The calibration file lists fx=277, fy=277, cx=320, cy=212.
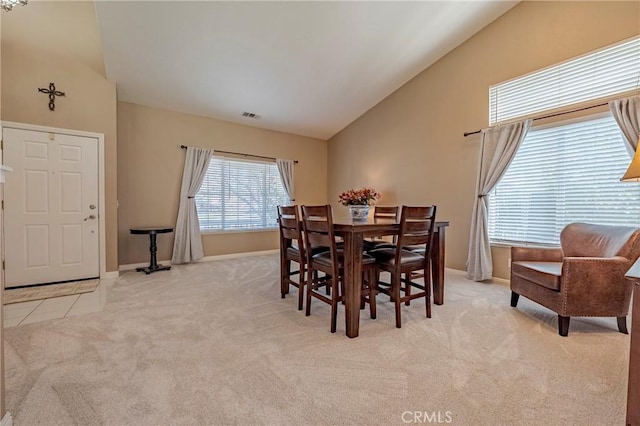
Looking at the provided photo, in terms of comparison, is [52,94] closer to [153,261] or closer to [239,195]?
[153,261]

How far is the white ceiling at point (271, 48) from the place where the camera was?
114 inches

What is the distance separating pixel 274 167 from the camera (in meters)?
5.71

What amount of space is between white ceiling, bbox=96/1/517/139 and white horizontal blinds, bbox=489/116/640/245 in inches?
70.8

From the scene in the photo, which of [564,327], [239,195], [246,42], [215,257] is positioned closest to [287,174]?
[239,195]

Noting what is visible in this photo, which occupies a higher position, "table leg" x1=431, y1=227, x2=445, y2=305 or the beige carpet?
"table leg" x1=431, y1=227, x2=445, y2=305

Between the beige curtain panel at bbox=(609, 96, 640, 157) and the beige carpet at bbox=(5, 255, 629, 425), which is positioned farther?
the beige curtain panel at bbox=(609, 96, 640, 157)

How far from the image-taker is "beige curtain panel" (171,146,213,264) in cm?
453

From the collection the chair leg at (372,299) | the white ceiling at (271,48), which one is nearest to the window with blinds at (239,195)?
the white ceiling at (271,48)

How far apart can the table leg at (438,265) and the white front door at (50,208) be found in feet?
13.8

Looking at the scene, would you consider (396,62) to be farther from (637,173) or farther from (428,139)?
(637,173)

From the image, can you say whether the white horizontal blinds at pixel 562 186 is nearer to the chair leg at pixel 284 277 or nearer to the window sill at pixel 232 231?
the chair leg at pixel 284 277

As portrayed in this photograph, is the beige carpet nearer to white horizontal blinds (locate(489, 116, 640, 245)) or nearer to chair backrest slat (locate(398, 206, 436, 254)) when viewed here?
chair backrest slat (locate(398, 206, 436, 254))

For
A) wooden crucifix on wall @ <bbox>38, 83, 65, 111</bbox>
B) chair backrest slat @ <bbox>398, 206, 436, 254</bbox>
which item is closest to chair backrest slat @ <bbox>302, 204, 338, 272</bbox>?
chair backrest slat @ <bbox>398, 206, 436, 254</bbox>

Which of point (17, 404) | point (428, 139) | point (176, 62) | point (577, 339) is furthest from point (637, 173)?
point (176, 62)
